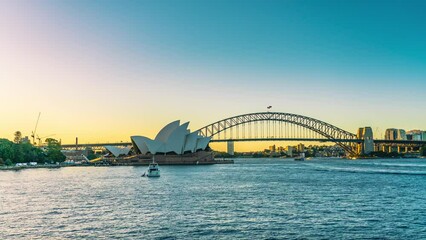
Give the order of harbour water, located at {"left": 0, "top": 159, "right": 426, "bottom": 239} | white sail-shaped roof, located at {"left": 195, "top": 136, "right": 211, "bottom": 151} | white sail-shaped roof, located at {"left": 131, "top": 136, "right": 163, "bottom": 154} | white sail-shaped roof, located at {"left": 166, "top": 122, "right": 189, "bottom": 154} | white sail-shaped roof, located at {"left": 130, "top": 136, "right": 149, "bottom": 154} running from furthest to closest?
white sail-shaped roof, located at {"left": 195, "top": 136, "right": 211, "bottom": 151}, white sail-shaped roof, located at {"left": 130, "top": 136, "right": 149, "bottom": 154}, white sail-shaped roof, located at {"left": 131, "top": 136, "right": 163, "bottom": 154}, white sail-shaped roof, located at {"left": 166, "top": 122, "right": 189, "bottom": 154}, harbour water, located at {"left": 0, "top": 159, "right": 426, "bottom": 239}

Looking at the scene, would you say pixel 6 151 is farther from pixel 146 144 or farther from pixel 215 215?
pixel 215 215

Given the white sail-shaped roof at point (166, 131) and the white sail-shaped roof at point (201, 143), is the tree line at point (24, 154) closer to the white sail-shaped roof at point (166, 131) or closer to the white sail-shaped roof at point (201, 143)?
the white sail-shaped roof at point (166, 131)

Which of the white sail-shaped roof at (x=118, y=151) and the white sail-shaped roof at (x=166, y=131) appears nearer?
the white sail-shaped roof at (x=166, y=131)

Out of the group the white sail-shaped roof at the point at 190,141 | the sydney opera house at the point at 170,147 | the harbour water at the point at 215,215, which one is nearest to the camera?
the harbour water at the point at 215,215

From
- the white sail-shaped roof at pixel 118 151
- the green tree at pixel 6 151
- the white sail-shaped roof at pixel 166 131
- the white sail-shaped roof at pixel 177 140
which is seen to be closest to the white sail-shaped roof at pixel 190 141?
the white sail-shaped roof at pixel 177 140

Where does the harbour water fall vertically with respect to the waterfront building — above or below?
below

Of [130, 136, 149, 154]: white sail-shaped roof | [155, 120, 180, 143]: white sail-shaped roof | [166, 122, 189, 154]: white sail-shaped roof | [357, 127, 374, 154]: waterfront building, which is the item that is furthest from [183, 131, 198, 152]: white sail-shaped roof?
[357, 127, 374, 154]: waterfront building

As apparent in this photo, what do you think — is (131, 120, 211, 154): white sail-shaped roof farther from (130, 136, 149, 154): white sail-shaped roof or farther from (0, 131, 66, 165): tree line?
(0, 131, 66, 165): tree line

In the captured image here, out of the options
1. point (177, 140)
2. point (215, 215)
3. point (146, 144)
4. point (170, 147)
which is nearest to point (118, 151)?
point (146, 144)

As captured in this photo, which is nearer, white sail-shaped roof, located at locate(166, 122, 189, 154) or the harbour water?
the harbour water
